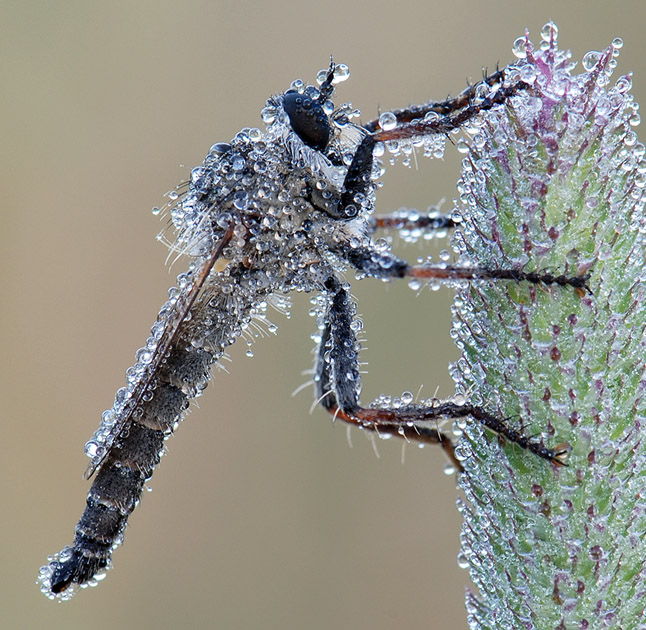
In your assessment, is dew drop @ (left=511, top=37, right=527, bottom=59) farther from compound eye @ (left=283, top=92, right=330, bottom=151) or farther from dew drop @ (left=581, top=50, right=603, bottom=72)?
compound eye @ (left=283, top=92, right=330, bottom=151)

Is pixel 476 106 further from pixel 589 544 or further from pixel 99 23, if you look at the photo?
pixel 99 23

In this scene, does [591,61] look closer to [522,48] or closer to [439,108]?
[522,48]

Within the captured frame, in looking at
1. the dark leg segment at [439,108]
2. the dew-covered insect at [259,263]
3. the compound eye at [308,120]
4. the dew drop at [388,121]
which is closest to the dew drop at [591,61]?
the dark leg segment at [439,108]

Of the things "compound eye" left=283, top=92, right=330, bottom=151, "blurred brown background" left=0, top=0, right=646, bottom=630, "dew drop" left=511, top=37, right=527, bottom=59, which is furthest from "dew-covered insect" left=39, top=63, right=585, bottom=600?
"blurred brown background" left=0, top=0, right=646, bottom=630

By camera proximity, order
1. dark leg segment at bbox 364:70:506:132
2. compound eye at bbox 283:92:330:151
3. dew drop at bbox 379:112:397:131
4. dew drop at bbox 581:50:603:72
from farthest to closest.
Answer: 1. compound eye at bbox 283:92:330:151
2. dew drop at bbox 379:112:397:131
3. dark leg segment at bbox 364:70:506:132
4. dew drop at bbox 581:50:603:72

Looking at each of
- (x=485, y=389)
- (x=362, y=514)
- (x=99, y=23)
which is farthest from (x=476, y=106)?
(x=99, y=23)

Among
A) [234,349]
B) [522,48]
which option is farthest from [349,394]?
[234,349]

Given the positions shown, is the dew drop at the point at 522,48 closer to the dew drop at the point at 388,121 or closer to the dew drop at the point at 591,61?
the dew drop at the point at 591,61
